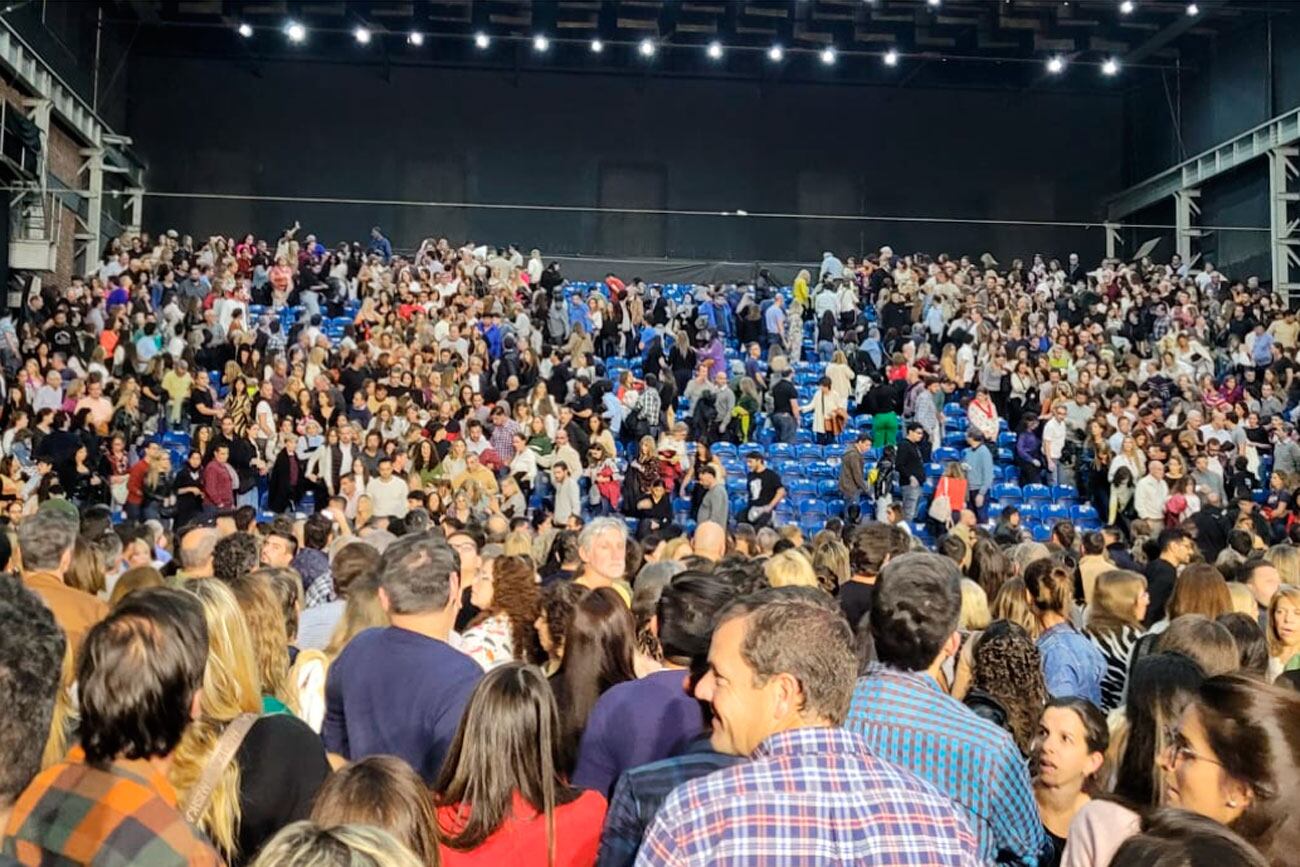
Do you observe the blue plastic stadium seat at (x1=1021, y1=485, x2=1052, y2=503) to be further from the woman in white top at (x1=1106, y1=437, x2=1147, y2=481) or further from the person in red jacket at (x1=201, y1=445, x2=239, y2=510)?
the person in red jacket at (x1=201, y1=445, x2=239, y2=510)

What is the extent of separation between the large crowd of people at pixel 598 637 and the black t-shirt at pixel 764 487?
110mm

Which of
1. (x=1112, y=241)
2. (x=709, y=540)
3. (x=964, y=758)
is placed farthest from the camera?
(x=1112, y=241)

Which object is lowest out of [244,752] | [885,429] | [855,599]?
[244,752]

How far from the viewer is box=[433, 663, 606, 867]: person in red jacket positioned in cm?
277

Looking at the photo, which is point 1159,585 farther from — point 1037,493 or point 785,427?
point 785,427

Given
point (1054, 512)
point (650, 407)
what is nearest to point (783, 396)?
point (650, 407)

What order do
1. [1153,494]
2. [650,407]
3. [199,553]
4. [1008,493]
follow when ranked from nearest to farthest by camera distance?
[199,553] < [1153,494] < [1008,493] < [650,407]

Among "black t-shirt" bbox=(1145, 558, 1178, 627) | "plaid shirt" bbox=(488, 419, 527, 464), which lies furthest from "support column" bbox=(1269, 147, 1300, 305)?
"black t-shirt" bbox=(1145, 558, 1178, 627)

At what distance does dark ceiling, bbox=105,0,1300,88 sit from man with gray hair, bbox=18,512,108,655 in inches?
1006

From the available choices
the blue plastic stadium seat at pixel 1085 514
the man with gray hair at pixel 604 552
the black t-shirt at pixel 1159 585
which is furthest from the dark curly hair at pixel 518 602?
the blue plastic stadium seat at pixel 1085 514

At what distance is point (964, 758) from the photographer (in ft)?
9.74

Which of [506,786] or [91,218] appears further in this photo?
[91,218]

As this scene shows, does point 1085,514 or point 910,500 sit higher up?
point 910,500

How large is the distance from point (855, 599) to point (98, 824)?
13.3ft
